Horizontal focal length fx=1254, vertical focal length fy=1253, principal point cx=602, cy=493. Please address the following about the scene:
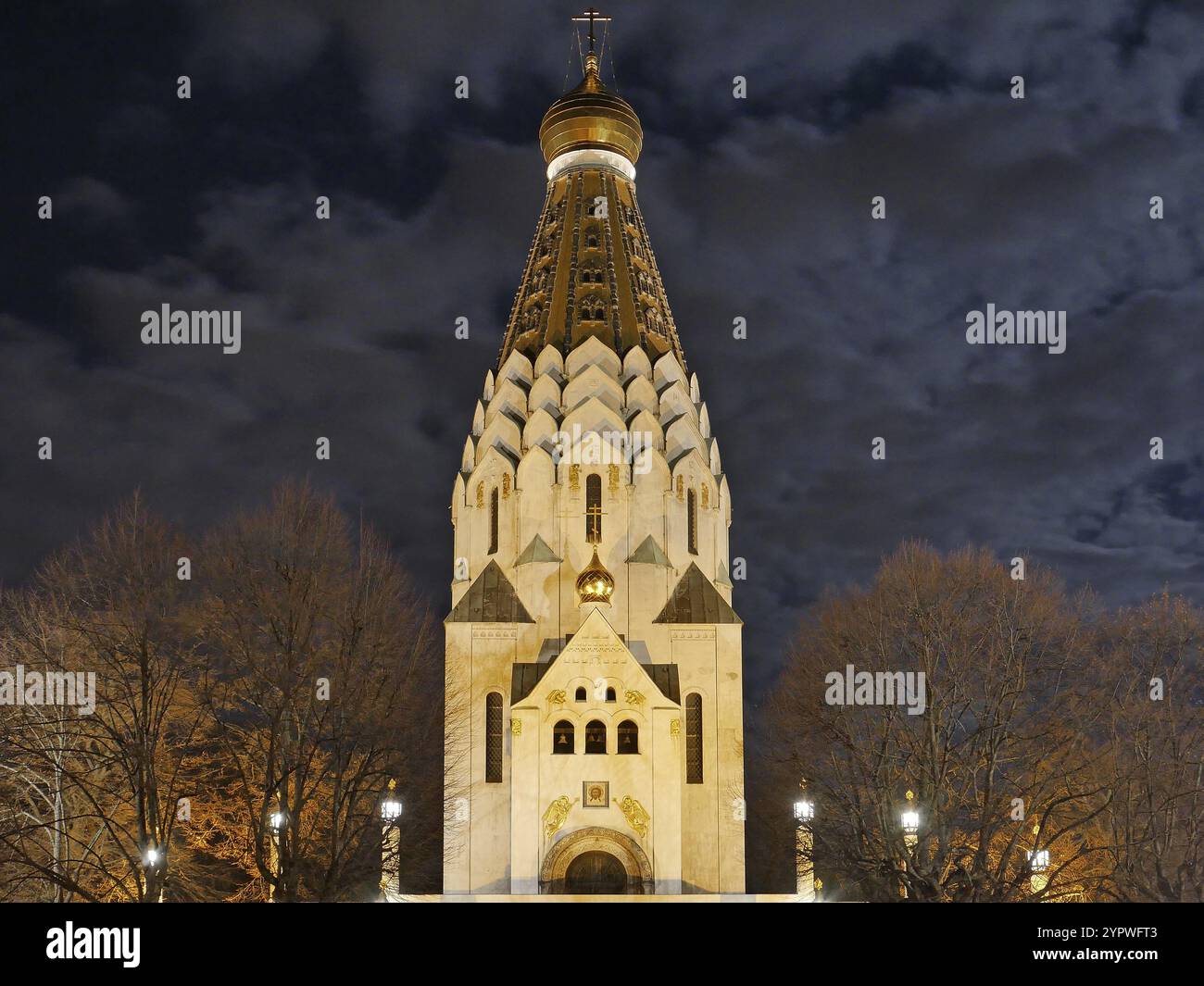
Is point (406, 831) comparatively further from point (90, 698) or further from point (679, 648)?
point (679, 648)

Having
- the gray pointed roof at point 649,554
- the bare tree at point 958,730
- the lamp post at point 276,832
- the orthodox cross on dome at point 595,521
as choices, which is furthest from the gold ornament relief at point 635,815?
the lamp post at point 276,832

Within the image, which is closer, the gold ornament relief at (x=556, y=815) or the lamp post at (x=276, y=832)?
the lamp post at (x=276, y=832)

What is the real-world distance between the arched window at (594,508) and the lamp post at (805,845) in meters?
11.3

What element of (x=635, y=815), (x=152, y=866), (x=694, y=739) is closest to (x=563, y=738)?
(x=635, y=815)

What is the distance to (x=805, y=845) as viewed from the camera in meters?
32.9

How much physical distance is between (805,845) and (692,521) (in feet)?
42.2

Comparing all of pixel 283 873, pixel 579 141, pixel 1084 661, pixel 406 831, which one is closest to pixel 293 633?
pixel 283 873

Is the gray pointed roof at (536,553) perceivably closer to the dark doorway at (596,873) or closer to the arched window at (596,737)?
the arched window at (596,737)

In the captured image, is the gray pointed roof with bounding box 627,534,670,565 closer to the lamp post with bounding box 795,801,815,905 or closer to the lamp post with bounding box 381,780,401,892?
the lamp post with bounding box 795,801,815,905

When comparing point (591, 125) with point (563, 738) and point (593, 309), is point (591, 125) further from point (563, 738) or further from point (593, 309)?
point (563, 738)

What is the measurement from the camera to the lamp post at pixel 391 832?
27.4m

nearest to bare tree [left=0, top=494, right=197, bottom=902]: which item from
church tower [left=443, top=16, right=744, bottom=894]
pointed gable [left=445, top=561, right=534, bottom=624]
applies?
church tower [left=443, top=16, right=744, bottom=894]
